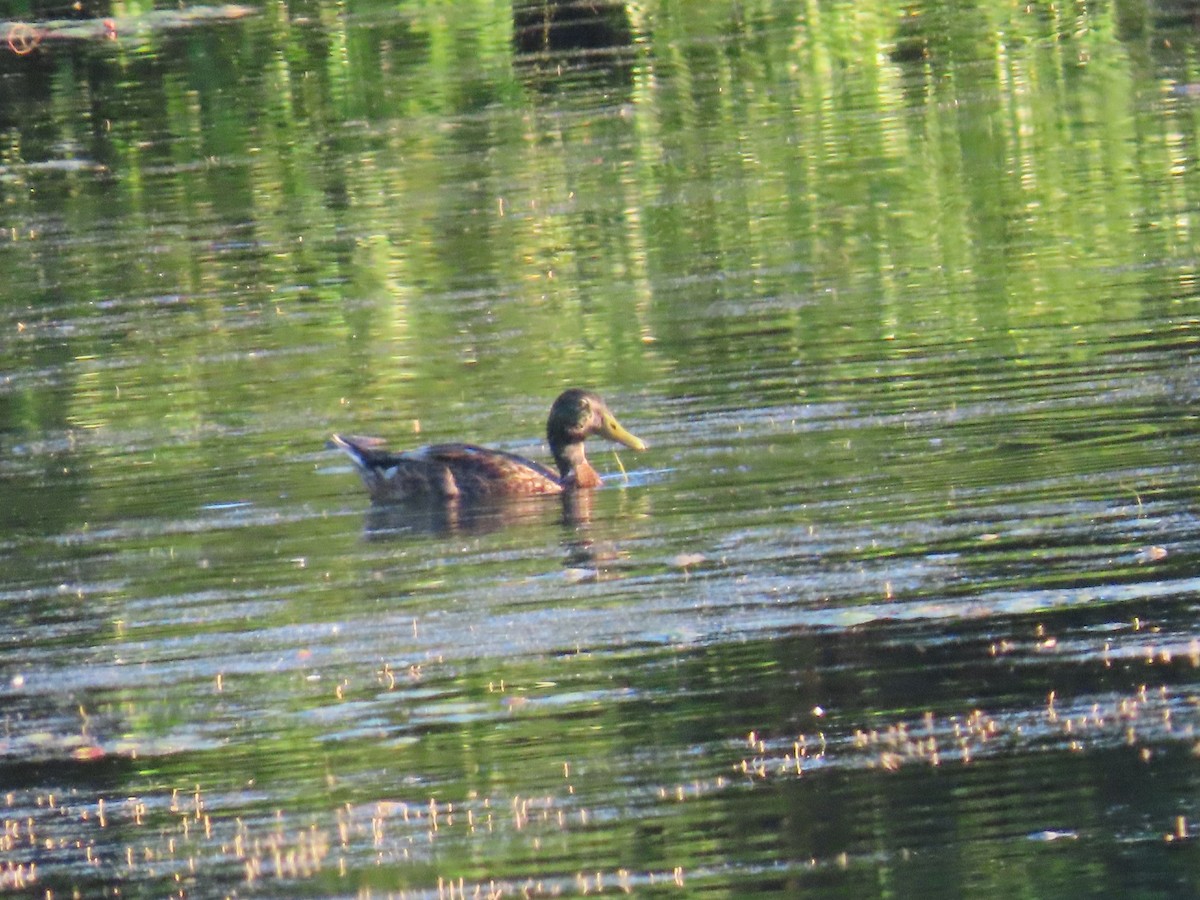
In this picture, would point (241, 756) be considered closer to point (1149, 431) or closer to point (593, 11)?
point (1149, 431)

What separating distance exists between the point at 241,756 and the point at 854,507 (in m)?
3.29

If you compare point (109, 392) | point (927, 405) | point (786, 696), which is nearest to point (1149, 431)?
point (927, 405)

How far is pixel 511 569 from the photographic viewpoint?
396 inches

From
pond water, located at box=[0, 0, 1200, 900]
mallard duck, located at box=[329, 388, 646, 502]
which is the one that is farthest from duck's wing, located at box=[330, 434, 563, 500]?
pond water, located at box=[0, 0, 1200, 900]

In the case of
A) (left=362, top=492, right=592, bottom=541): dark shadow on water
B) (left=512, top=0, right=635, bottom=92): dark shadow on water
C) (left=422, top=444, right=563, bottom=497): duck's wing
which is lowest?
(left=362, top=492, right=592, bottom=541): dark shadow on water

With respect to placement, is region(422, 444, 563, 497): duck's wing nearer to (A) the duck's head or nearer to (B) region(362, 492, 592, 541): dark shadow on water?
(B) region(362, 492, 592, 541): dark shadow on water

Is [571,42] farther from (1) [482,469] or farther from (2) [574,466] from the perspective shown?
(1) [482,469]

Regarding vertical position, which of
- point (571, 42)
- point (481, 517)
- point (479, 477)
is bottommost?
point (481, 517)

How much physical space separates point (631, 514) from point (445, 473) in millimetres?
983

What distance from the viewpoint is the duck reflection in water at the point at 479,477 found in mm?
11398

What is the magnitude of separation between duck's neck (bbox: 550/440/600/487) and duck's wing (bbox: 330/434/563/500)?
241 millimetres

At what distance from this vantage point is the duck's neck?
1189cm

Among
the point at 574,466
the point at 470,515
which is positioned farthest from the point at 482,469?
the point at 574,466

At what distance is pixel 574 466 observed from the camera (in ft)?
39.1
